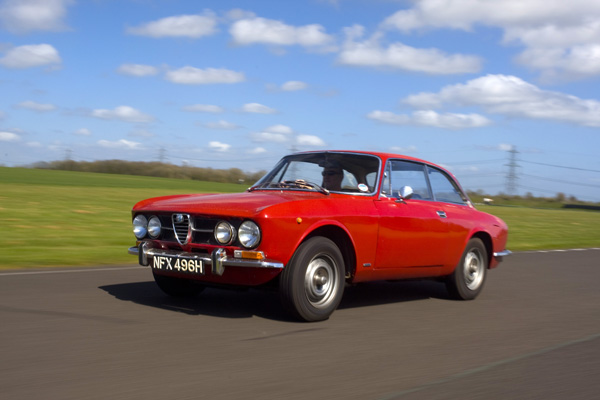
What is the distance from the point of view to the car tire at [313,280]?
566 cm

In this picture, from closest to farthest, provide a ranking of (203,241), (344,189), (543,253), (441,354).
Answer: (441,354)
(203,241)
(344,189)
(543,253)

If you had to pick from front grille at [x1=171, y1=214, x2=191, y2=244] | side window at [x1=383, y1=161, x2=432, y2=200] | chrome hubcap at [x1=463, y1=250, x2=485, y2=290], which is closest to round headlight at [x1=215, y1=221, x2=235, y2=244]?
front grille at [x1=171, y1=214, x2=191, y2=244]

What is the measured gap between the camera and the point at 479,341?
5.56 metres

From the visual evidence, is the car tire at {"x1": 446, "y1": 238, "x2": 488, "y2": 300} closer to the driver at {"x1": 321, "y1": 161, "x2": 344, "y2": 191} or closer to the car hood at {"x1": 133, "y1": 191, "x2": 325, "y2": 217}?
the driver at {"x1": 321, "y1": 161, "x2": 344, "y2": 191}

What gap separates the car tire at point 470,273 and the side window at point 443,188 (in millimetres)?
546

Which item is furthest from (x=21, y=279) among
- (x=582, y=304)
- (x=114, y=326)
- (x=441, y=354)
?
(x=582, y=304)

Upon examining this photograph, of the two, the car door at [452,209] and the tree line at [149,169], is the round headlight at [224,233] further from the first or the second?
the tree line at [149,169]

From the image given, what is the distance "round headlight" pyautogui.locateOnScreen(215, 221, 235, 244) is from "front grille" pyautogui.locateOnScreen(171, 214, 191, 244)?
0.34 meters

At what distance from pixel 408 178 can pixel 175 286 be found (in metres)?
2.69

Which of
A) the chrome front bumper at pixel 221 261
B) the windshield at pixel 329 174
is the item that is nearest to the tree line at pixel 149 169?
the windshield at pixel 329 174

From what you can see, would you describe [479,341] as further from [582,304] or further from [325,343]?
[582,304]

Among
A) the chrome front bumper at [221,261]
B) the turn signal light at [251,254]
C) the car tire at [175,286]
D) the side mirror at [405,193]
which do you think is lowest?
the car tire at [175,286]

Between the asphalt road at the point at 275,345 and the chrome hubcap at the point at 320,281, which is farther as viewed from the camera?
the chrome hubcap at the point at 320,281

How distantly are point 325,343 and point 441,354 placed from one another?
87 cm
